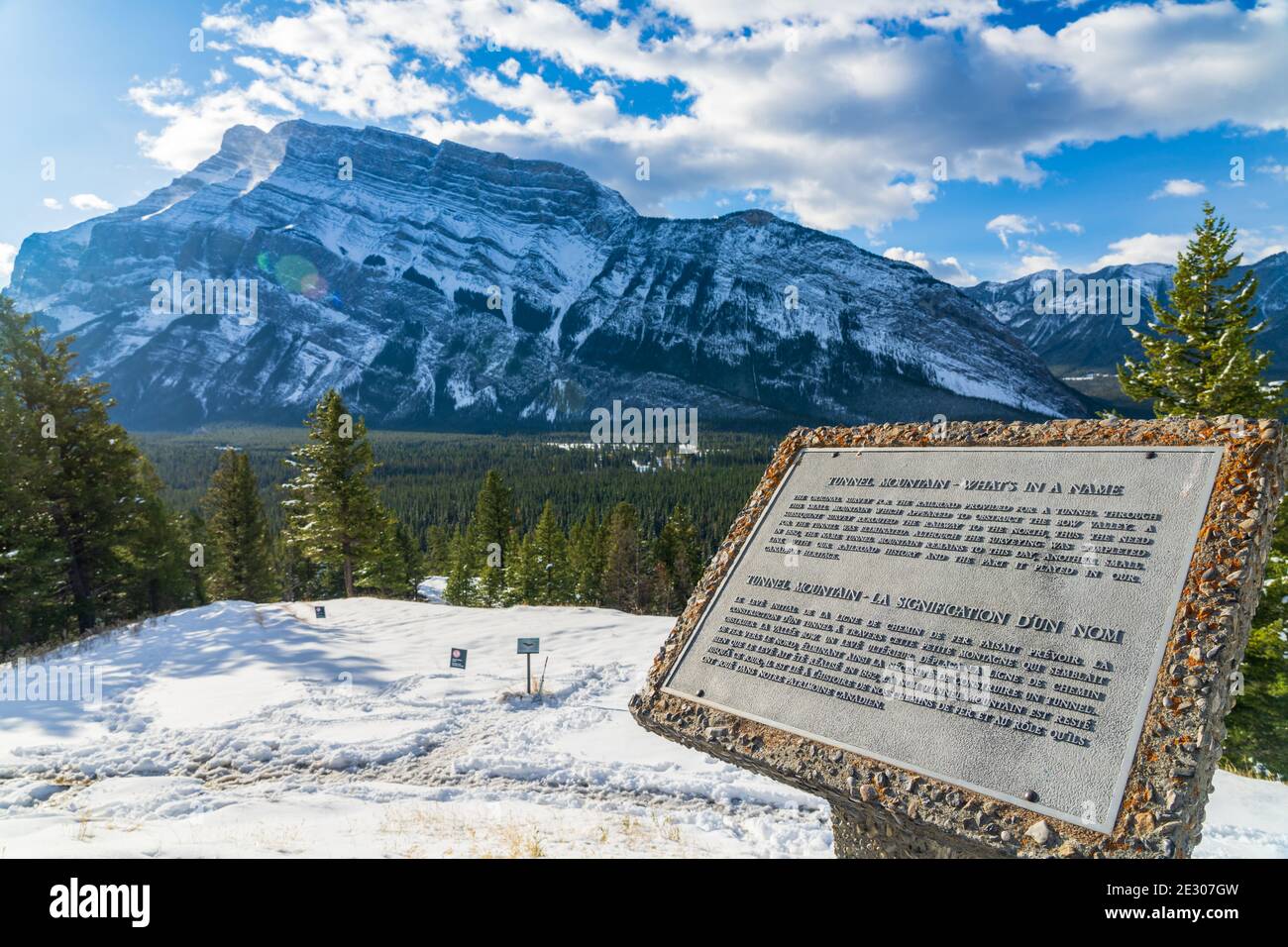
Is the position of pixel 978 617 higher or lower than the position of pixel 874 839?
higher

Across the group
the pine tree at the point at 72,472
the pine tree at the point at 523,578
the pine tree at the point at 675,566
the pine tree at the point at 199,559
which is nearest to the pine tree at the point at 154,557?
the pine tree at the point at 72,472

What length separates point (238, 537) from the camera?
38500 millimetres

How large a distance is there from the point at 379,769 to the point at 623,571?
4295cm

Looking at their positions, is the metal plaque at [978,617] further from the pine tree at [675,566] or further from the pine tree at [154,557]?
the pine tree at [675,566]

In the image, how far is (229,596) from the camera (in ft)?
128

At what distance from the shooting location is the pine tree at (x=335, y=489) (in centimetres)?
3006

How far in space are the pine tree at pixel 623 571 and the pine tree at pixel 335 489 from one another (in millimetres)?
23952

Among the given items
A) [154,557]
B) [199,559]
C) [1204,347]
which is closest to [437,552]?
[199,559]

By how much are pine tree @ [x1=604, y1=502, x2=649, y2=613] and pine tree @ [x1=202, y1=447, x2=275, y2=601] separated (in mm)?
24801

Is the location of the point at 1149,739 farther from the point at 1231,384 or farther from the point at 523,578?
the point at 523,578

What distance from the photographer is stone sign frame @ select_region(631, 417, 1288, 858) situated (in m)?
3.51

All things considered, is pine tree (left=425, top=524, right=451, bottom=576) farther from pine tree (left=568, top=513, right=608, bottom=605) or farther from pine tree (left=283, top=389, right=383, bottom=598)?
pine tree (left=283, top=389, right=383, bottom=598)

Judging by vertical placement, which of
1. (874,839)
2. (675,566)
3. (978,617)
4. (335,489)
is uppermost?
(335,489)

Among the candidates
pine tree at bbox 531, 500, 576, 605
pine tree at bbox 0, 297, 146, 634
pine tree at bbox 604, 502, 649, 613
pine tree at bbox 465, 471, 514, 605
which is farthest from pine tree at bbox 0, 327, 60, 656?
pine tree at bbox 604, 502, 649, 613
